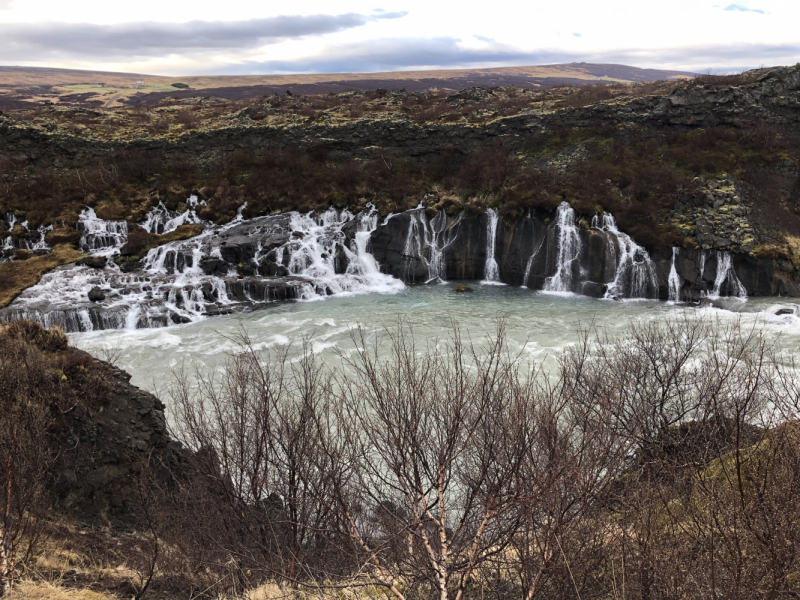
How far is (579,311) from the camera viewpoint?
2983 centimetres

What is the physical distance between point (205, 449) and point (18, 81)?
572 feet

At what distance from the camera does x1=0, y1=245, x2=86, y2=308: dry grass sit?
31.2 meters

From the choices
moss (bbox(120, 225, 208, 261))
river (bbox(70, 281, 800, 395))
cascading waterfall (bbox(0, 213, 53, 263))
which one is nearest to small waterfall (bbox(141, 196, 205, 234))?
moss (bbox(120, 225, 208, 261))

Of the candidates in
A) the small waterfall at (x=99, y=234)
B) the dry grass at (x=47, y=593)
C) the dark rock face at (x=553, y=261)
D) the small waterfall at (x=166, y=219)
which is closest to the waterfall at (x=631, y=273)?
the dark rock face at (x=553, y=261)

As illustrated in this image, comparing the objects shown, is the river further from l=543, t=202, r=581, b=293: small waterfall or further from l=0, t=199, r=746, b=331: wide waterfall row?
l=0, t=199, r=746, b=331: wide waterfall row

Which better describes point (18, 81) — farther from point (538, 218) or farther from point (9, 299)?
point (538, 218)

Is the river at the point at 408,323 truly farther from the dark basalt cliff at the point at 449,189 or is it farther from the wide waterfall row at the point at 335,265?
the dark basalt cliff at the point at 449,189

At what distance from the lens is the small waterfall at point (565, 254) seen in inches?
1355

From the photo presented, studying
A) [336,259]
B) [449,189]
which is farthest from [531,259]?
[336,259]

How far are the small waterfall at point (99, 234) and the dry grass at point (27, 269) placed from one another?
1212mm

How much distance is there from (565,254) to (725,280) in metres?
9.72

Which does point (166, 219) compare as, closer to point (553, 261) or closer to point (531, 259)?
point (531, 259)

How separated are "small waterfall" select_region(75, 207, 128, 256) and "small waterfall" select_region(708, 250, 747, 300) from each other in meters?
41.7

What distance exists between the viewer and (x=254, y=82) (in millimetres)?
135125
